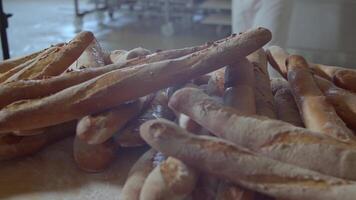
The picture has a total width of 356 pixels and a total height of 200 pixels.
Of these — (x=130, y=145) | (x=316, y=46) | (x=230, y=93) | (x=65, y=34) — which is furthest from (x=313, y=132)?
(x=65, y=34)

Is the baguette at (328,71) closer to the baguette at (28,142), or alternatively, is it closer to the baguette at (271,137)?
the baguette at (271,137)

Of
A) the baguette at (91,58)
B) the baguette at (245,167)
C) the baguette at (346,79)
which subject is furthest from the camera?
the baguette at (91,58)

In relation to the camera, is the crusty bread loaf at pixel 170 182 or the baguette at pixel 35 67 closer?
the crusty bread loaf at pixel 170 182

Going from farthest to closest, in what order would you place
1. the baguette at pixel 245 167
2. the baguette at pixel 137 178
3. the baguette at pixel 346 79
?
1. the baguette at pixel 346 79
2. the baguette at pixel 137 178
3. the baguette at pixel 245 167

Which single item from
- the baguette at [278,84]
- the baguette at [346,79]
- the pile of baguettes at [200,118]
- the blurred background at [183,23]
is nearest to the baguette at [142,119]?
the pile of baguettes at [200,118]

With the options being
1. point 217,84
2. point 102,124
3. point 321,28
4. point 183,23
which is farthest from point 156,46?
point 102,124

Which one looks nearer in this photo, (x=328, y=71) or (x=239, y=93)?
(x=239, y=93)

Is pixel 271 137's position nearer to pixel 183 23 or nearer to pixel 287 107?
pixel 287 107
